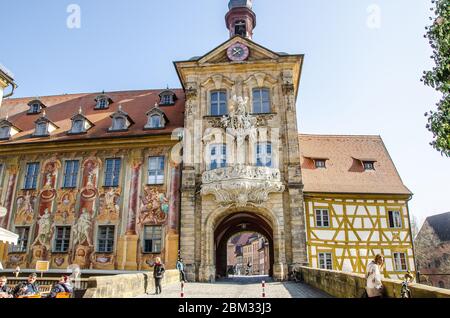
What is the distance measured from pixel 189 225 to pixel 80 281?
24.0 ft

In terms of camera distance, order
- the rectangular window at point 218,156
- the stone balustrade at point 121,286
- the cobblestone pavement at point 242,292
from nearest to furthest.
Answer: the stone balustrade at point 121,286 < the cobblestone pavement at point 242,292 < the rectangular window at point 218,156

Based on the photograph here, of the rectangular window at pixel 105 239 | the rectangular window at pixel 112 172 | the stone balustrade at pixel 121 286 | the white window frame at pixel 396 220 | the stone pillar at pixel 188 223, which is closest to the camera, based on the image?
the stone balustrade at pixel 121 286

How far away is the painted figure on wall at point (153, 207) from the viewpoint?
22.8 m

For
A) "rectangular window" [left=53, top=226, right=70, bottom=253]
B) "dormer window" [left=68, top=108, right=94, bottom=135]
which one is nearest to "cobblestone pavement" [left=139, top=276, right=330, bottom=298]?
"rectangular window" [left=53, top=226, right=70, bottom=253]

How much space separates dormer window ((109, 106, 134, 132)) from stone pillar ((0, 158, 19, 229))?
7050mm

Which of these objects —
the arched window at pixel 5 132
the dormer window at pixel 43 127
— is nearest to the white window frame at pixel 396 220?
the dormer window at pixel 43 127

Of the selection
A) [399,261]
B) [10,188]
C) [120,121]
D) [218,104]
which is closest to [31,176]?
[10,188]

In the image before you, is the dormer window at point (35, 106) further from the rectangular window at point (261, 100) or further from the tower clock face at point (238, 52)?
the rectangular window at point (261, 100)

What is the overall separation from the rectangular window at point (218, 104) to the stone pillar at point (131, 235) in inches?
230

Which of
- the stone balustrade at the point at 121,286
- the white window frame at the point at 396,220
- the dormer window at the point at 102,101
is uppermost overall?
the dormer window at the point at 102,101

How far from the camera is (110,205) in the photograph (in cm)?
2345

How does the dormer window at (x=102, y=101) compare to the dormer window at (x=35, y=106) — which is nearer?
the dormer window at (x=102, y=101)

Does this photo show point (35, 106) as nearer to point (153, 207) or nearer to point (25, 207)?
point (25, 207)

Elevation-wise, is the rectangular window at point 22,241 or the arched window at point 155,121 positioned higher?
the arched window at point 155,121
